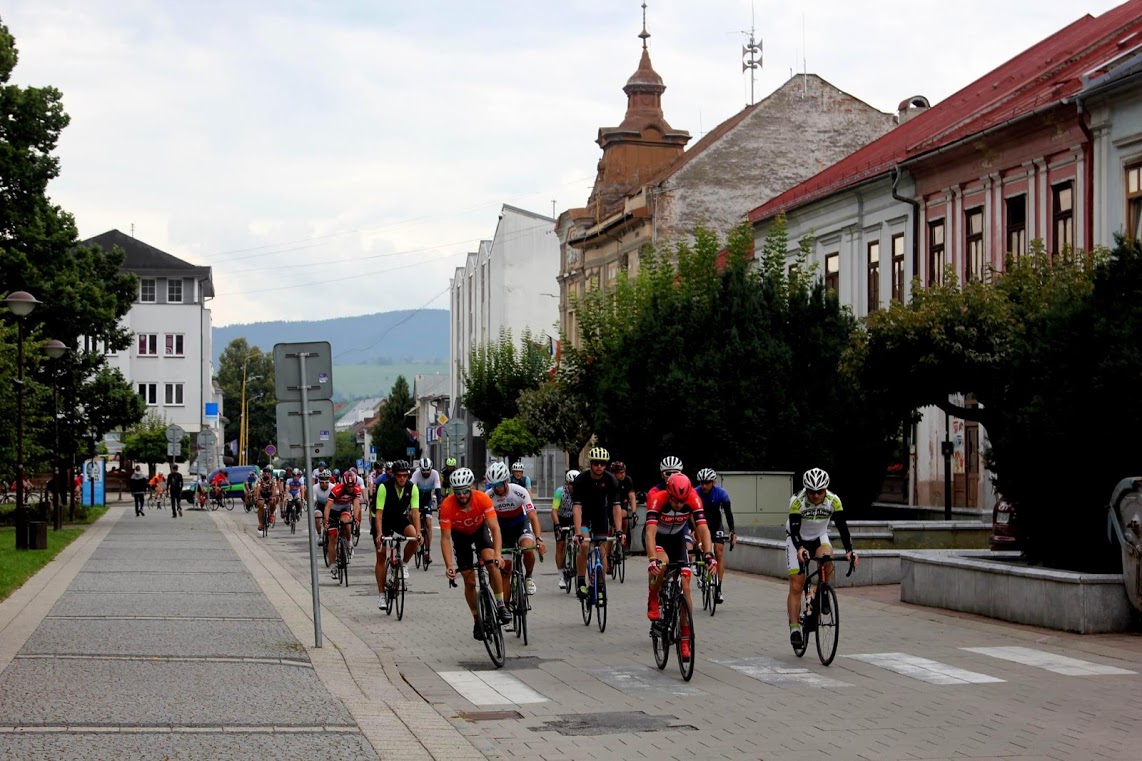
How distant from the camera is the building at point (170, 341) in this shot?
98875 mm

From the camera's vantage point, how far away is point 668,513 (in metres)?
14.1

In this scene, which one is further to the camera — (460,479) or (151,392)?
(151,392)

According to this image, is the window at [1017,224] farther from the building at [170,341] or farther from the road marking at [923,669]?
the building at [170,341]

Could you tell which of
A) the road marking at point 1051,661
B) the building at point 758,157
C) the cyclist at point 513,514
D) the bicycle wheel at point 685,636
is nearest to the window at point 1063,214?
the road marking at point 1051,661

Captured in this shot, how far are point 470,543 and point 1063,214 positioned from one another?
21.6 m

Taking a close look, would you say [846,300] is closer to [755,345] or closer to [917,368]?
[755,345]

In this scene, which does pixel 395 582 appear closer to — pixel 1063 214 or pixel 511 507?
pixel 511 507

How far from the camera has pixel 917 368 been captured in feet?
87.1

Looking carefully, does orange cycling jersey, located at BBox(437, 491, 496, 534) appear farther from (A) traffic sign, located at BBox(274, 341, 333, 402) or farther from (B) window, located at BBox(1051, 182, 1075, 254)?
(B) window, located at BBox(1051, 182, 1075, 254)

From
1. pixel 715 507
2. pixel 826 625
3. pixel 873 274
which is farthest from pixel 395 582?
pixel 873 274

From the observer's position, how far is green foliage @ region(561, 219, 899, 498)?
32125 millimetres

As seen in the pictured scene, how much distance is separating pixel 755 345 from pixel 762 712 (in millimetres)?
21649

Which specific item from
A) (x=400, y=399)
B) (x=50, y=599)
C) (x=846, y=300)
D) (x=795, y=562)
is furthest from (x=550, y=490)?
(x=400, y=399)

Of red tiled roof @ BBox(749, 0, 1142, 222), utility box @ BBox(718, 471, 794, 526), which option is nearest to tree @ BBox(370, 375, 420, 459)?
red tiled roof @ BBox(749, 0, 1142, 222)
